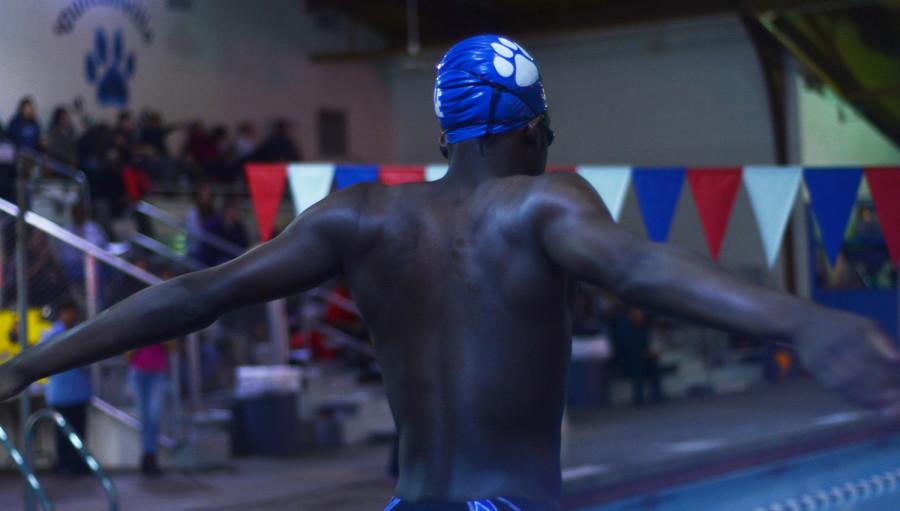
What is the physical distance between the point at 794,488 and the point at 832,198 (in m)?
3.49

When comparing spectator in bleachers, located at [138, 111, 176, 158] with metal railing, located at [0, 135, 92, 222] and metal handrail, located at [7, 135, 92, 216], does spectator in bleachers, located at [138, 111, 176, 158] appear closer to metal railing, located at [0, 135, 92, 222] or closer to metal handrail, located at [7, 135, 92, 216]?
metal railing, located at [0, 135, 92, 222]

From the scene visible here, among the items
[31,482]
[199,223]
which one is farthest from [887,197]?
[199,223]

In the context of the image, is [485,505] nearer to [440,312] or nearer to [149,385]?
[440,312]

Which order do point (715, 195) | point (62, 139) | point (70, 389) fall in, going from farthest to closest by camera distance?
1. point (62, 139)
2. point (70, 389)
3. point (715, 195)

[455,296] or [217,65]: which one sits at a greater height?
[217,65]

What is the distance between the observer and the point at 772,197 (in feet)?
23.7

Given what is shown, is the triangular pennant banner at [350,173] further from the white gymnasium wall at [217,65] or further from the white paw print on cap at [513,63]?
the white gymnasium wall at [217,65]

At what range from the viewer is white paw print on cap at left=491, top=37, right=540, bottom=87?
1689 mm

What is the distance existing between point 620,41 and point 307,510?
44.4 ft

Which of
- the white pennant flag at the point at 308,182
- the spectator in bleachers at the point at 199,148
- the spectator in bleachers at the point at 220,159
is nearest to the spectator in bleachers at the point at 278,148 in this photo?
the spectator in bleachers at the point at 220,159

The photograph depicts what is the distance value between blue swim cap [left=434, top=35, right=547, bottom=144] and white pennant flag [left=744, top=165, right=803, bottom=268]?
18.5 ft

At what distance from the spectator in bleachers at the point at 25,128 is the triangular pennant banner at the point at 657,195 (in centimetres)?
851

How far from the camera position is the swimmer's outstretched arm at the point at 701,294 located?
4.01ft

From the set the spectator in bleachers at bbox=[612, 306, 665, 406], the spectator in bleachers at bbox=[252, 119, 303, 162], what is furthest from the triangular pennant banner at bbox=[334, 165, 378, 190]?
the spectator in bleachers at bbox=[252, 119, 303, 162]
